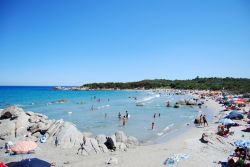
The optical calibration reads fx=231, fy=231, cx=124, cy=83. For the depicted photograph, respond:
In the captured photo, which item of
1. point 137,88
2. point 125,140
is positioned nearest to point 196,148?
point 125,140

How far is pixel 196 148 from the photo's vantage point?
53.5ft

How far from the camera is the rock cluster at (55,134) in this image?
56.1 feet

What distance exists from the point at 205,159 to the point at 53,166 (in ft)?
29.4

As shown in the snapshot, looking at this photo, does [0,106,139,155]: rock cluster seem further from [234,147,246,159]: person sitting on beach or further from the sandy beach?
[234,147,246,159]: person sitting on beach

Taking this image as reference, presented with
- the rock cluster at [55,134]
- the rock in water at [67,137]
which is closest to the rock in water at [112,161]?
the rock cluster at [55,134]

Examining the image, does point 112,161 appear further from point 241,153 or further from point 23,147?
point 241,153

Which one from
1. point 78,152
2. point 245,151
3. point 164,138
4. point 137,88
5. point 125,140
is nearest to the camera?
point 245,151

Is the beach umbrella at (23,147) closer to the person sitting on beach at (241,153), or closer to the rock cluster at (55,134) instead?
the rock cluster at (55,134)

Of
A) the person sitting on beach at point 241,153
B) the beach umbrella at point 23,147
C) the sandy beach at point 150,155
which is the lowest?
the sandy beach at point 150,155

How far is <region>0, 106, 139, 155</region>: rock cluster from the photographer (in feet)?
56.1

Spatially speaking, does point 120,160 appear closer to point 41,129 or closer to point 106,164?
point 106,164

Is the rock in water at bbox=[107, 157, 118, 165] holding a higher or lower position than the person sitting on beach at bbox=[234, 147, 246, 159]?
lower

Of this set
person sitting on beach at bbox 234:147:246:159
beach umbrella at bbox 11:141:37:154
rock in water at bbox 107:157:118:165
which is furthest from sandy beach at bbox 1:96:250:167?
beach umbrella at bbox 11:141:37:154

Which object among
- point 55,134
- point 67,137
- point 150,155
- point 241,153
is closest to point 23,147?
point 67,137
